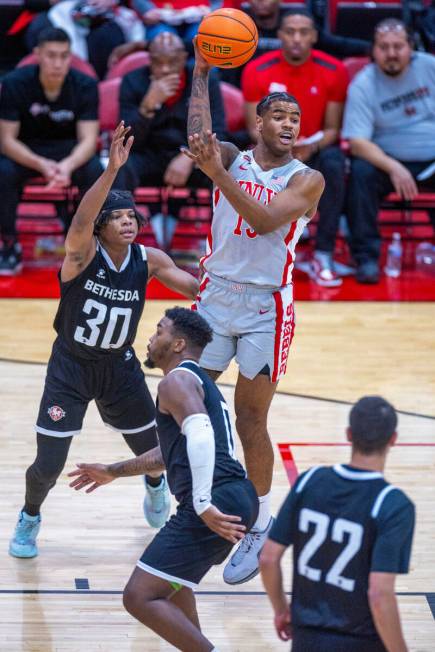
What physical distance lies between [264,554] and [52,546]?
2.51m

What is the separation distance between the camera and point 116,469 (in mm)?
5070

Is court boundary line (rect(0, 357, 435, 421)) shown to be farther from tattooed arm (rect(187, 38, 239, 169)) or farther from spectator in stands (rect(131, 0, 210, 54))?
spectator in stands (rect(131, 0, 210, 54))

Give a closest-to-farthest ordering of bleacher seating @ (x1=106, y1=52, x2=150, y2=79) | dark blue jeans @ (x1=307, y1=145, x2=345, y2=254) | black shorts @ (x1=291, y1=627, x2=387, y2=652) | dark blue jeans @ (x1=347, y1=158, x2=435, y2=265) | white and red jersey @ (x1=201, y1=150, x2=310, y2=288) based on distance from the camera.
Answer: black shorts @ (x1=291, y1=627, x2=387, y2=652) → white and red jersey @ (x1=201, y1=150, x2=310, y2=288) → dark blue jeans @ (x1=307, y1=145, x2=345, y2=254) → dark blue jeans @ (x1=347, y1=158, x2=435, y2=265) → bleacher seating @ (x1=106, y1=52, x2=150, y2=79)

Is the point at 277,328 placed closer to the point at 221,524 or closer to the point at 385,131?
the point at 221,524

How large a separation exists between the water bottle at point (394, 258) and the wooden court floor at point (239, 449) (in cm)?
101

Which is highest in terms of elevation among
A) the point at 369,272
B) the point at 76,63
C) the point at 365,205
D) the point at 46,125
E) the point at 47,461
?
the point at 76,63

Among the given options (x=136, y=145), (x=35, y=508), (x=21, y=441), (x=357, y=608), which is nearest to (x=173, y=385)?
(x=357, y=608)

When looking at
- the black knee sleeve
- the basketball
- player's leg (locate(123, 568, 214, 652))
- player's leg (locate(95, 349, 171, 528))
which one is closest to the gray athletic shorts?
player's leg (locate(95, 349, 171, 528))

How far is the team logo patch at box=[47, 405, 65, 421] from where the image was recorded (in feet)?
19.2

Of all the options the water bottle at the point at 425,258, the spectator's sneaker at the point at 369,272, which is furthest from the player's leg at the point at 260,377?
the water bottle at the point at 425,258

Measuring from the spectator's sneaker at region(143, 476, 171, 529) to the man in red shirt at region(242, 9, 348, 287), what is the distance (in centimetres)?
479

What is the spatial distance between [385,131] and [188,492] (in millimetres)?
6952

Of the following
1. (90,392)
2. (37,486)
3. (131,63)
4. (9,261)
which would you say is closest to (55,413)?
(90,392)

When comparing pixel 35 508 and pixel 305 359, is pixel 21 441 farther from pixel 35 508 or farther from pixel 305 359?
pixel 305 359
